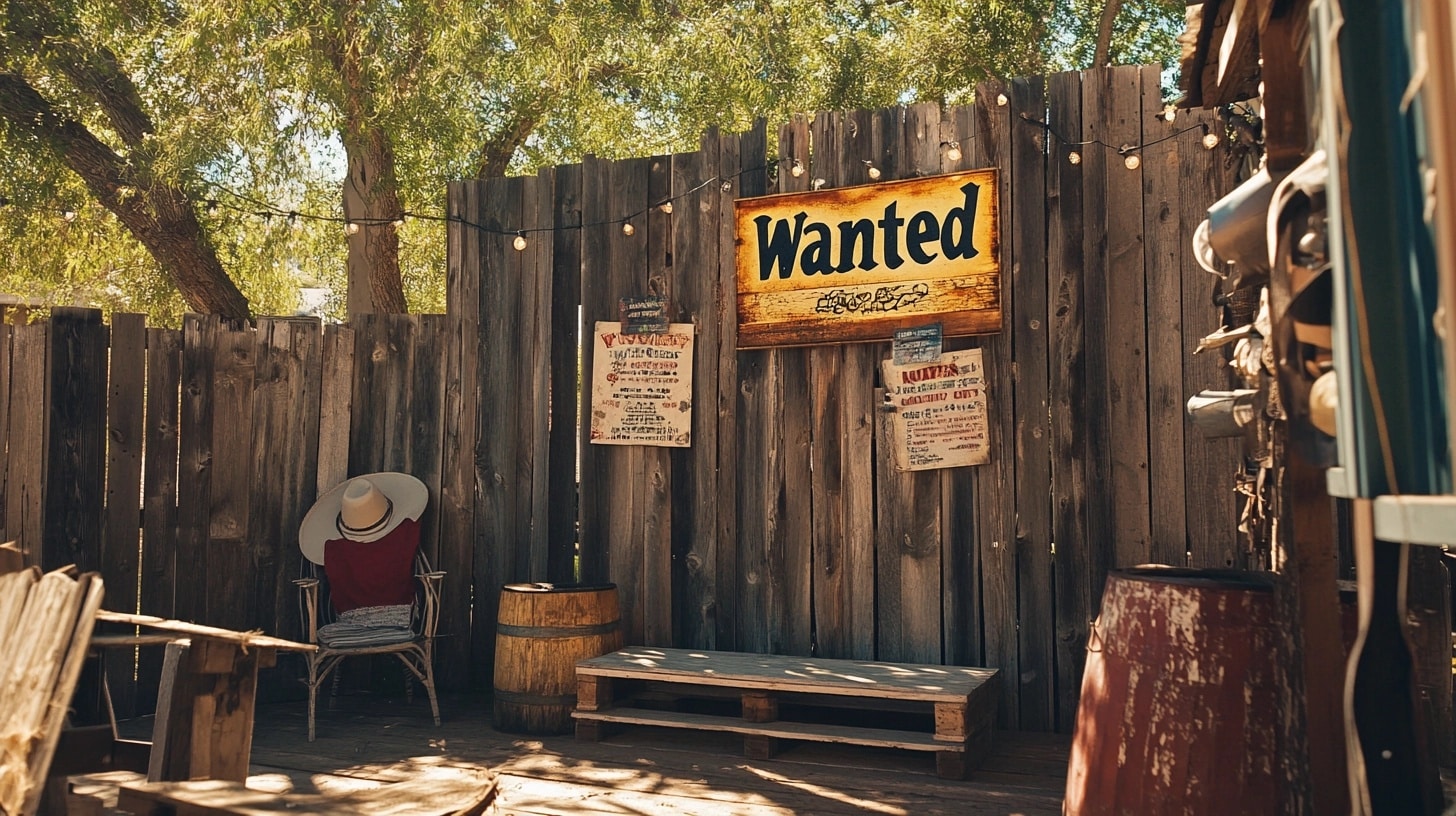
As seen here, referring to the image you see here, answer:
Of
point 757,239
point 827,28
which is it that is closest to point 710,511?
point 757,239

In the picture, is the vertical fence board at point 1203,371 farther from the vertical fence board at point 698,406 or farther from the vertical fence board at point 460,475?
the vertical fence board at point 460,475

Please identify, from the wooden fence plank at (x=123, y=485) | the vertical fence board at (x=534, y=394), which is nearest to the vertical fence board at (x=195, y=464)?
the wooden fence plank at (x=123, y=485)

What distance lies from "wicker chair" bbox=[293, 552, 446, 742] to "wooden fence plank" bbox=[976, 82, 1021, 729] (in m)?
2.81

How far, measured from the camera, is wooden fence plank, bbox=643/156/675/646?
6.18m

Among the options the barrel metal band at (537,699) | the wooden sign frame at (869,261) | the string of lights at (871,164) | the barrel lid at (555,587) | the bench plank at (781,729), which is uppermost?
the string of lights at (871,164)

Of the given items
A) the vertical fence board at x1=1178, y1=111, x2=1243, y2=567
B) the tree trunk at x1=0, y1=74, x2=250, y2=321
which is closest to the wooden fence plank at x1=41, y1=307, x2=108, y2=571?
the tree trunk at x1=0, y1=74, x2=250, y2=321

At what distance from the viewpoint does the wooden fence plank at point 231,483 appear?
247 inches

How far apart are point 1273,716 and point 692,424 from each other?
3.59 metres

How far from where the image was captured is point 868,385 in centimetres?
575

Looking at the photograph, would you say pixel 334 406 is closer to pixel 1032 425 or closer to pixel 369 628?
pixel 369 628

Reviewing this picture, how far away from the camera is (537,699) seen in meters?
5.61

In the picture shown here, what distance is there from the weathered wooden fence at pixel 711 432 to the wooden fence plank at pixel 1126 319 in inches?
0.4

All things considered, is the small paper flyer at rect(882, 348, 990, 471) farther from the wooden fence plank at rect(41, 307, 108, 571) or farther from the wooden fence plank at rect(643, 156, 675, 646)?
the wooden fence plank at rect(41, 307, 108, 571)

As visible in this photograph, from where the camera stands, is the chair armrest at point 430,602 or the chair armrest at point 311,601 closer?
the chair armrest at point 311,601
